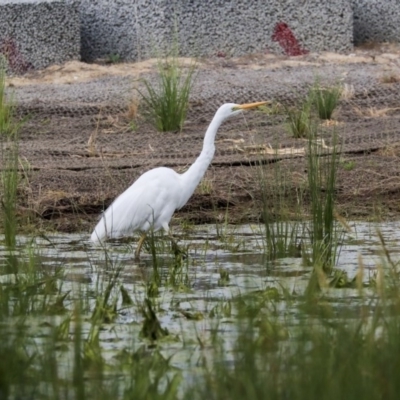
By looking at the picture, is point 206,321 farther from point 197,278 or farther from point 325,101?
point 325,101

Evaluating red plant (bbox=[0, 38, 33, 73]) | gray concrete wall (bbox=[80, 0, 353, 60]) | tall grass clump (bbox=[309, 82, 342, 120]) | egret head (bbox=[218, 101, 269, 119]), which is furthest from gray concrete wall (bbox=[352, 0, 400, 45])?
egret head (bbox=[218, 101, 269, 119])

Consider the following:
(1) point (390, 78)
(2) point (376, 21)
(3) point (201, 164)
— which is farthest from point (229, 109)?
(2) point (376, 21)

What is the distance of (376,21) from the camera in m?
15.5

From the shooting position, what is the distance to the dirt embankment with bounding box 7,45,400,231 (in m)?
7.71

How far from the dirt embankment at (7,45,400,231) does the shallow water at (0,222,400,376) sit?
0.49 metres

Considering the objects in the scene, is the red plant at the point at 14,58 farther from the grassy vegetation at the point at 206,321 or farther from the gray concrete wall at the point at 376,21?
the grassy vegetation at the point at 206,321

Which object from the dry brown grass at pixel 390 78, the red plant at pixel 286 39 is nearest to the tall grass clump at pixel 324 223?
the dry brown grass at pixel 390 78

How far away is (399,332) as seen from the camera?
324cm

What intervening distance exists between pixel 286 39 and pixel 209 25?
0.96m

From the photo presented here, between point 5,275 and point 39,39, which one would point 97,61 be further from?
point 5,275

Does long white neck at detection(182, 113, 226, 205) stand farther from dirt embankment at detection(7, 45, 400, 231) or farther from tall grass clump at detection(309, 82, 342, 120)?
tall grass clump at detection(309, 82, 342, 120)

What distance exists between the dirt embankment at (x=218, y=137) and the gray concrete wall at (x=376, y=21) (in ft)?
1.80

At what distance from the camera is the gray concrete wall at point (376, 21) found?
15.3m

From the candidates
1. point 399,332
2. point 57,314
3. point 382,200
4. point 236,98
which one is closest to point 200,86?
point 236,98
